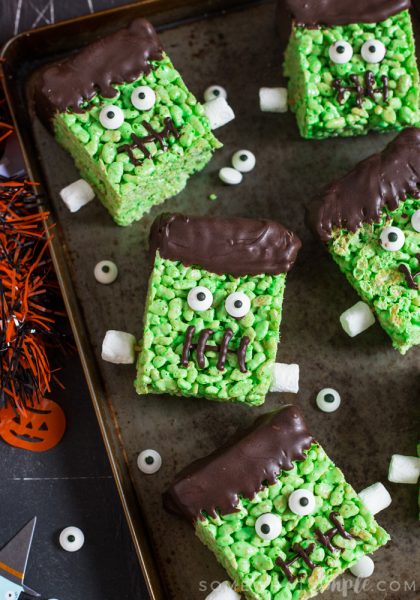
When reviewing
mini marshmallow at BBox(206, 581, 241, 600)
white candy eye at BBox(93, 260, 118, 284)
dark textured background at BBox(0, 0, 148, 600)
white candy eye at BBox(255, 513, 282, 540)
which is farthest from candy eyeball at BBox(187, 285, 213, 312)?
mini marshmallow at BBox(206, 581, 241, 600)

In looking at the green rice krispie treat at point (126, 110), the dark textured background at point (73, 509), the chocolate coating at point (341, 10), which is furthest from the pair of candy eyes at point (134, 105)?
the dark textured background at point (73, 509)

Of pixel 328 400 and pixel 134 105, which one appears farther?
pixel 328 400

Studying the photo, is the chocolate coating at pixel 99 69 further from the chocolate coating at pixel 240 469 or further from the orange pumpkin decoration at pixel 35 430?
the chocolate coating at pixel 240 469

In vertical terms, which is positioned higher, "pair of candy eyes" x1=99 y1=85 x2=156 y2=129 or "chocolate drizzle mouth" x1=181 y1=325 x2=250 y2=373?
"pair of candy eyes" x1=99 y1=85 x2=156 y2=129

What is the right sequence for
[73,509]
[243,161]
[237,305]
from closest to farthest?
1. [237,305]
2. [73,509]
3. [243,161]

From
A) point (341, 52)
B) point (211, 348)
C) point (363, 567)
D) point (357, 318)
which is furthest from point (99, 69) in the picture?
point (363, 567)

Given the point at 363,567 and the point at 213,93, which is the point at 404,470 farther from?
the point at 213,93

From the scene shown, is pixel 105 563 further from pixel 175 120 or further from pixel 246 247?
pixel 175 120

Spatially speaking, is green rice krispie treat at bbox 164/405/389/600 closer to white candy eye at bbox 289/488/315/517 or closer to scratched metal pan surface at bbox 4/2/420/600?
white candy eye at bbox 289/488/315/517
